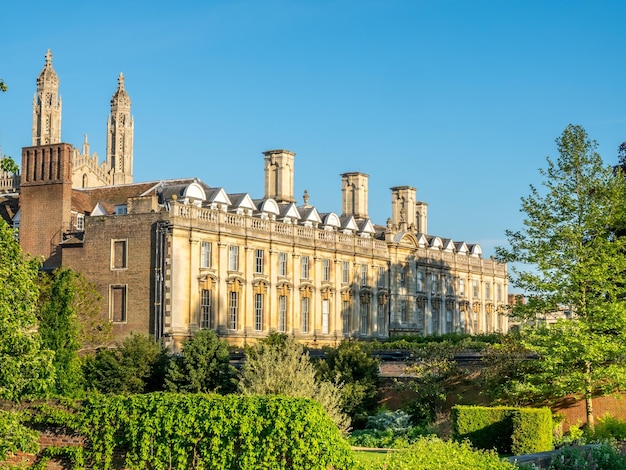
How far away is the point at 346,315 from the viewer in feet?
212

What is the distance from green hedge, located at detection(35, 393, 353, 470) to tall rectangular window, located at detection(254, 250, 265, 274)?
3222cm

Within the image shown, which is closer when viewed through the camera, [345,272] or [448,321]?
[345,272]

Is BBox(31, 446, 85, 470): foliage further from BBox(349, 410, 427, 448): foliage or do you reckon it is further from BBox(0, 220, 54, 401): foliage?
BBox(349, 410, 427, 448): foliage

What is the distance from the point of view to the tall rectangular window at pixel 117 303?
52.5 metres

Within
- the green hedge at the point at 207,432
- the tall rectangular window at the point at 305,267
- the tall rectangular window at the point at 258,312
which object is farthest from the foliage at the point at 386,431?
the tall rectangular window at the point at 305,267

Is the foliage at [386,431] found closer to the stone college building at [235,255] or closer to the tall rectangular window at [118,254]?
the stone college building at [235,255]

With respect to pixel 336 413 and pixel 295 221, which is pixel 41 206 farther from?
pixel 336 413

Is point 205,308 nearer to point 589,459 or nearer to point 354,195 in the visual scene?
point 354,195

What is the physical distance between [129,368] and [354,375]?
30.2ft

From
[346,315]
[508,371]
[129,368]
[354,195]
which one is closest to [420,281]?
[354,195]

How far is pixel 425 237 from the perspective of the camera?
265 feet

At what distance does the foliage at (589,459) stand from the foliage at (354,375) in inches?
544

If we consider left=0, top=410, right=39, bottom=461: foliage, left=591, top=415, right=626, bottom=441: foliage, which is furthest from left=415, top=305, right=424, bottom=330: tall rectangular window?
left=0, top=410, right=39, bottom=461: foliage

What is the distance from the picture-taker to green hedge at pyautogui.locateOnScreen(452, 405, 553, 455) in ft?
96.3
